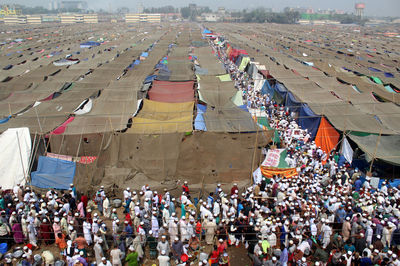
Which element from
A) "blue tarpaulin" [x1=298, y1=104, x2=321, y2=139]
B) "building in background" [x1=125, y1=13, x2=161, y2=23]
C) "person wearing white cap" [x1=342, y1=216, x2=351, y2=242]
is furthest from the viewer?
"building in background" [x1=125, y1=13, x2=161, y2=23]

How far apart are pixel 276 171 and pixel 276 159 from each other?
0.60m

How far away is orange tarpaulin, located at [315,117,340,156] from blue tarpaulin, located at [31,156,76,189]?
11.3m

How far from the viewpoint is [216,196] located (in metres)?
11.0

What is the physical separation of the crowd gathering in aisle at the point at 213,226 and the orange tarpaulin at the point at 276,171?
21.6 inches

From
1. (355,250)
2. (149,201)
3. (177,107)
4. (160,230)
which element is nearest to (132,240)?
(160,230)

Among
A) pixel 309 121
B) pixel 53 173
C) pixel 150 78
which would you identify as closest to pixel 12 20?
pixel 150 78

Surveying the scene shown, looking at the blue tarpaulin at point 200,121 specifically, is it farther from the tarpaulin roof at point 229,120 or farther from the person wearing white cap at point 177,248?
the person wearing white cap at point 177,248

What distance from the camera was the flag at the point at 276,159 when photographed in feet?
39.0

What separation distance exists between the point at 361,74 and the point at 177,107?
18888 millimetres

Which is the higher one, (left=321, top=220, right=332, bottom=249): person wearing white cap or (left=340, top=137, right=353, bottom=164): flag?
(left=340, top=137, right=353, bottom=164): flag

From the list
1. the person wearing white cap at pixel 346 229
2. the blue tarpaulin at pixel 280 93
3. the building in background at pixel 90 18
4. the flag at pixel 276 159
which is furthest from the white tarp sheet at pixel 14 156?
the building in background at pixel 90 18

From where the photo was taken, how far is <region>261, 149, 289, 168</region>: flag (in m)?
11.9

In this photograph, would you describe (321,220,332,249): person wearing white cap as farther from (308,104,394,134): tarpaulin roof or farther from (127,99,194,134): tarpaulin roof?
(127,99,194,134): tarpaulin roof

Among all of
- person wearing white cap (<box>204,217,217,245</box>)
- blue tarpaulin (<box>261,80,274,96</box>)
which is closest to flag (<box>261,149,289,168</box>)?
person wearing white cap (<box>204,217,217,245</box>)
